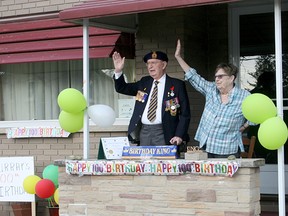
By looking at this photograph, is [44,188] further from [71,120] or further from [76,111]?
[76,111]

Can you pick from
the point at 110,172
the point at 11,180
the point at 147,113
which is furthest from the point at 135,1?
the point at 11,180

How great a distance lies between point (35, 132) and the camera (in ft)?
31.1

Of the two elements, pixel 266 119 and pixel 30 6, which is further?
pixel 30 6

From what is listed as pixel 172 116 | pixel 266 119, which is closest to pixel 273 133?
pixel 266 119

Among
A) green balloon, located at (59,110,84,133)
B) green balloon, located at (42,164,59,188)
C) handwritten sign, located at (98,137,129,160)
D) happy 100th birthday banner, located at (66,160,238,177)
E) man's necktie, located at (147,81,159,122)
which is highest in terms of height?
man's necktie, located at (147,81,159,122)

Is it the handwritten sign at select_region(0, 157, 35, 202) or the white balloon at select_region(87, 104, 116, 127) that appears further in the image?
the handwritten sign at select_region(0, 157, 35, 202)

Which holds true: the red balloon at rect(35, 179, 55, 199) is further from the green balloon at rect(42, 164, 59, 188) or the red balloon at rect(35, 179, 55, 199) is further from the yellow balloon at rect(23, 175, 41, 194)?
the yellow balloon at rect(23, 175, 41, 194)

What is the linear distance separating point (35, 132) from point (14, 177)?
2.43 feet

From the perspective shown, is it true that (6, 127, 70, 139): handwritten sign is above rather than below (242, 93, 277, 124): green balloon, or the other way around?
below

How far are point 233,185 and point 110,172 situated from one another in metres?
1.39

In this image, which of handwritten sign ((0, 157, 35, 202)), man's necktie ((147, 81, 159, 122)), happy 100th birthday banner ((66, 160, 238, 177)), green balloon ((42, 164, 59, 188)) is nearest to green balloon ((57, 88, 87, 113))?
happy 100th birthday banner ((66, 160, 238, 177))

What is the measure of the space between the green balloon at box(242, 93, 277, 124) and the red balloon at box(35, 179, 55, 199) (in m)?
3.06

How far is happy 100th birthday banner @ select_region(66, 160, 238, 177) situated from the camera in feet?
21.5

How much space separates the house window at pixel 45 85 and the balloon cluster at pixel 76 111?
174cm
